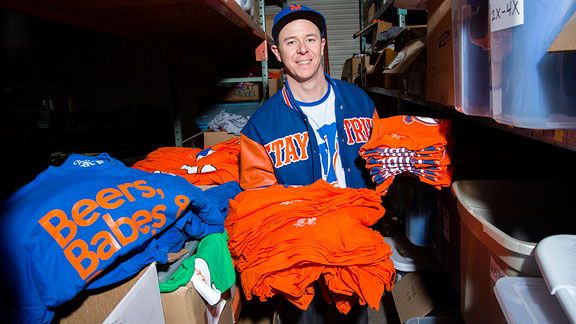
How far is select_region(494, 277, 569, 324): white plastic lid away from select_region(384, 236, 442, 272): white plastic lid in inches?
50.7

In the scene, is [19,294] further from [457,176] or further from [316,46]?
[316,46]

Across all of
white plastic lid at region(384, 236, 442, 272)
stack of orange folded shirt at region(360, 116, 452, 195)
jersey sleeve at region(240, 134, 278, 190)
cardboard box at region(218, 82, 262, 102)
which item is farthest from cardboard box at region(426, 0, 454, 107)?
cardboard box at region(218, 82, 262, 102)

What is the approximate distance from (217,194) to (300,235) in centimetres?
56

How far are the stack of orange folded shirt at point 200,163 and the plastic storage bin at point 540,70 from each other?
152cm

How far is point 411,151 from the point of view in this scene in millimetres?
1246

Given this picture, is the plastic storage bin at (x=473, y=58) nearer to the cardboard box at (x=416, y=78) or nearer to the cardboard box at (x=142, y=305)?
the cardboard box at (x=416, y=78)

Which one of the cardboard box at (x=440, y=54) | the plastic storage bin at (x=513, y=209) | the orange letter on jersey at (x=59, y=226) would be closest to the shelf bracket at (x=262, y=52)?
the cardboard box at (x=440, y=54)

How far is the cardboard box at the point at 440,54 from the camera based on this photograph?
1132mm

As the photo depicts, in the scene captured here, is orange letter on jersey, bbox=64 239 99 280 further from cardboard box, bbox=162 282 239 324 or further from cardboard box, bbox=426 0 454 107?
cardboard box, bbox=426 0 454 107

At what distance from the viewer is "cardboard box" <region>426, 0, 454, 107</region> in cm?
113

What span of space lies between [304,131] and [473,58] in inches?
37.1

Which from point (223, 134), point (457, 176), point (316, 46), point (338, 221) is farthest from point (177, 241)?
point (223, 134)

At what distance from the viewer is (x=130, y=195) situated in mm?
1047

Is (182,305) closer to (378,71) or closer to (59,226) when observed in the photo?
(59,226)
